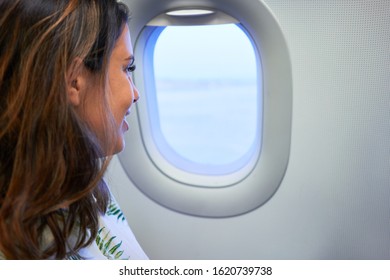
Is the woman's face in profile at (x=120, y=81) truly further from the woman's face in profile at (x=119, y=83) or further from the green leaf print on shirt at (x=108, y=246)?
the green leaf print on shirt at (x=108, y=246)

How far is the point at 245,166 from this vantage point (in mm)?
1780

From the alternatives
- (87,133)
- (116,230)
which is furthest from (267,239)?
(87,133)

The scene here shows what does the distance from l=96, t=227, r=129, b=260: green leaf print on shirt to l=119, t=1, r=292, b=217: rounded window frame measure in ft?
2.26

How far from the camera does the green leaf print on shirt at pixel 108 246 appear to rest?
1091 millimetres

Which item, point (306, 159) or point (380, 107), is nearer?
point (380, 107)

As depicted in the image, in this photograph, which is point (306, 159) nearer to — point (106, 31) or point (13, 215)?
point (106, 31)

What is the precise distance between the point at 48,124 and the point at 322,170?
3.63ft

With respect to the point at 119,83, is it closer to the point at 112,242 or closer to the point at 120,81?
the point at 120,81

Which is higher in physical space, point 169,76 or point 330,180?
point 169,76

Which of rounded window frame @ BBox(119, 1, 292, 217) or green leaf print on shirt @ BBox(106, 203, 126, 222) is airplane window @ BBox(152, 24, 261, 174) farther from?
green leaf print on shirt @ BBox(106, 203, 126, 222)

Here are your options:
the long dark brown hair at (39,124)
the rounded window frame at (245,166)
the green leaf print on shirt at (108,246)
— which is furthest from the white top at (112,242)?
the rounded window frame at (245,166)

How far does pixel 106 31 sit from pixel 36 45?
16 cm

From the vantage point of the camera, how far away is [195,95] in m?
1.79

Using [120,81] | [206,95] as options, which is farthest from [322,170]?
[120,81]
